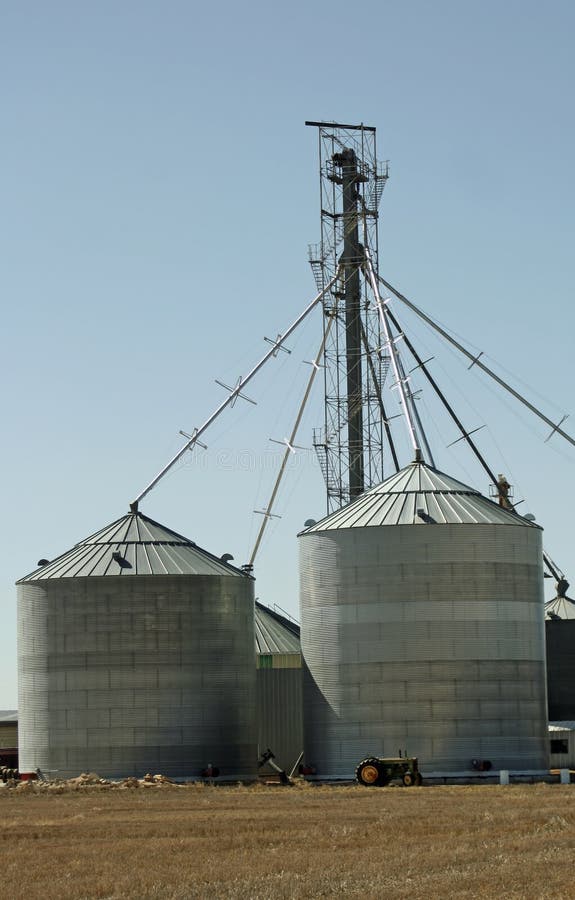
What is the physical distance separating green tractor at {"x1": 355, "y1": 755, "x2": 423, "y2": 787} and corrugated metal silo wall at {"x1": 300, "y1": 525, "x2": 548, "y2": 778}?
A: 262 cm

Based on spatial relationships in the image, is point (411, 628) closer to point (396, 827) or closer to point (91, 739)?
point (91, 739)

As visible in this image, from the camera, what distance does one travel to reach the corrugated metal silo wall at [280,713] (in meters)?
84.4

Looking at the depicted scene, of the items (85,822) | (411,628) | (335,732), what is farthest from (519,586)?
(85,822)

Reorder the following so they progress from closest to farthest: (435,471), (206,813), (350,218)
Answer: (206,813)
(435,471)
(350,218)

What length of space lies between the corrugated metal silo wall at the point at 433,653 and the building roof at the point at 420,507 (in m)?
0.65

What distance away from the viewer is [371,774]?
68.4 metres

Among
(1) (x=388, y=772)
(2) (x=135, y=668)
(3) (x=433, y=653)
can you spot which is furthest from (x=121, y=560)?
(1) (x=388, y=772)

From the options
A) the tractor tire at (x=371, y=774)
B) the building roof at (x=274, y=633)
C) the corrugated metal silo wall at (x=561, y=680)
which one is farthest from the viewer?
the corrugated metal silo wall at (x=561, y=680)

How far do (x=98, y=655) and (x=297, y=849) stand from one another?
3765cm

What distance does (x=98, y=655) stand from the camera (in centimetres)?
7462

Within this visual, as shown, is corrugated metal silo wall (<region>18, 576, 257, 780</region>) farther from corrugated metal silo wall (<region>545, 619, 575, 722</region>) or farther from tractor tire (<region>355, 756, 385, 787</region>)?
corrugated metal silo wall (<region>545, 619, 575, 722</region>)

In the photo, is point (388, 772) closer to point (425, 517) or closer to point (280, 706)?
point (425, 517)

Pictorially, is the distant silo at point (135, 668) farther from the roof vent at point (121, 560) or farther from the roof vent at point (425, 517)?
the roof vent at point (425, 517)

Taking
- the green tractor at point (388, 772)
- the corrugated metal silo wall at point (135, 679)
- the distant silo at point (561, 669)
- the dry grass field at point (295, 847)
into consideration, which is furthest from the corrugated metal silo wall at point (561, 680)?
→ the dry grass field at point (295, 847)
